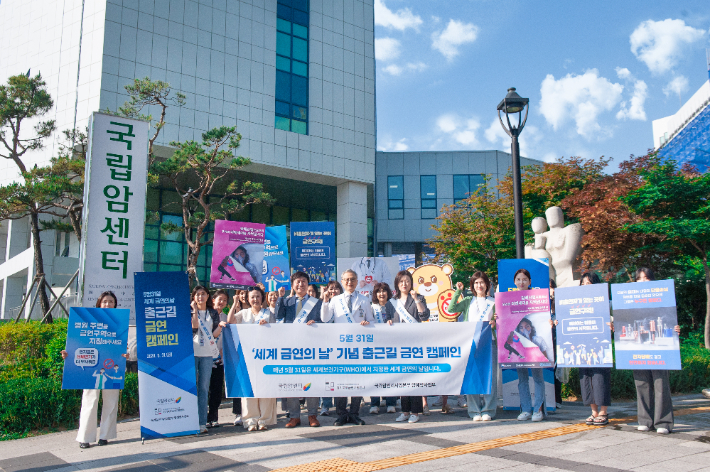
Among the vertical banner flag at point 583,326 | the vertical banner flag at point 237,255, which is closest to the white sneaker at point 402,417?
the vertical banner flag at point 583,326

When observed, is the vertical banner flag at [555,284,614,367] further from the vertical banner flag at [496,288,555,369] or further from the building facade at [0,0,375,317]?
the building facade at [0,0,375,317]

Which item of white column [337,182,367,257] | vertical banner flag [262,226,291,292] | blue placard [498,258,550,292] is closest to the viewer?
blue placard [498,258,550,292]

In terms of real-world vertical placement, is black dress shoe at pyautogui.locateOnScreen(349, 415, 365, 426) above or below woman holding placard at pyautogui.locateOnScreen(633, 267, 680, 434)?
below

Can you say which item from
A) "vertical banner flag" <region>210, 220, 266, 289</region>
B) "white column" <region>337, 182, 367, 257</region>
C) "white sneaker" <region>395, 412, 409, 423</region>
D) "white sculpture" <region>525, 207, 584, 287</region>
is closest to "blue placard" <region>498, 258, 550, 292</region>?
"white sneaker" <region>395, 412, 409, 423</region>

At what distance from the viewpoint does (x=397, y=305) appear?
7.32 m

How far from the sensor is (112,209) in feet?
26.1

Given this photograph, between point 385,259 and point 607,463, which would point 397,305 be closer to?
point 607,463

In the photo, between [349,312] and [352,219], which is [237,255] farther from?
[352,219]

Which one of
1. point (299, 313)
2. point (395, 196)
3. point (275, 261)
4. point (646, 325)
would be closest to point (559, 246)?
point (275, 261)

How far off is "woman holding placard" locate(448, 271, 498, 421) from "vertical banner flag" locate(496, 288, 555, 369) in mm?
145

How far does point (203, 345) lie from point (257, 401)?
96cm

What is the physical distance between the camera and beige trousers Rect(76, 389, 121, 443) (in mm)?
6155

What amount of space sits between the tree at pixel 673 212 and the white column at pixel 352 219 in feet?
45.4

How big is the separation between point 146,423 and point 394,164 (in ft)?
98.4
